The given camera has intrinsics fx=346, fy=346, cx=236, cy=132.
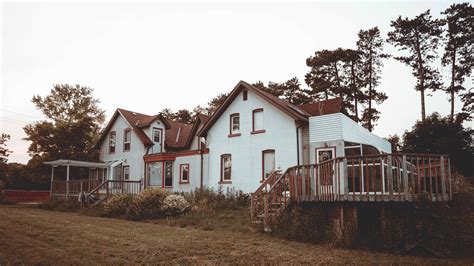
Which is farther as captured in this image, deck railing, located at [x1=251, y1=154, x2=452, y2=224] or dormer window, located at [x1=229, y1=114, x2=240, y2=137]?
dormer window, located at [x1=229, y1=114, x2=240, y2=137]

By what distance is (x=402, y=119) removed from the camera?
32.3 metres

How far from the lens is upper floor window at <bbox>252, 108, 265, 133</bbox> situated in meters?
19.8

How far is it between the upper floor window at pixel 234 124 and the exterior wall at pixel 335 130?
528 cm

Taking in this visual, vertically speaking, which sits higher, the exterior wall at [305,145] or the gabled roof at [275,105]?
the gabled roof at [275,105]

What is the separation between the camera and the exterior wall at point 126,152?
25969mm

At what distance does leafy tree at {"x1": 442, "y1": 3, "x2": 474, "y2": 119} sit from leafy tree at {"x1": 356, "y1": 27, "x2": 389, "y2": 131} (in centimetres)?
569

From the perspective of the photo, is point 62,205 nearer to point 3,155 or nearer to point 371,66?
point 3,155

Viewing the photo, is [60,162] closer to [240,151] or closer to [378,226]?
[240,151]

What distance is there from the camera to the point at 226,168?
21031mm

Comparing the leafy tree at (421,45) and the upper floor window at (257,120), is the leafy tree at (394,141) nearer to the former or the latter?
the leafy tree at (421,45)

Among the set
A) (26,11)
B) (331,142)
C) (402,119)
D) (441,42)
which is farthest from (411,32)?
(26,11)

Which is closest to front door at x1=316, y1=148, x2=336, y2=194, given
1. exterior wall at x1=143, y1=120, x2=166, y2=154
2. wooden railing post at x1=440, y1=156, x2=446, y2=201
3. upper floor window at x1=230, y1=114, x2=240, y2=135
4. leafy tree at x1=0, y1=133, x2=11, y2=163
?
wooden railing post at x1=440, y1=156, x2=446, y2=201

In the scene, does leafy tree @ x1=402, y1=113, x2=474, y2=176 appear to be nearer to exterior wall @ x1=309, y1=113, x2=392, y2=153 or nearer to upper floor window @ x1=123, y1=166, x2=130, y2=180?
exterior wall @ x1=309, y1=113, x2=392, y2=153

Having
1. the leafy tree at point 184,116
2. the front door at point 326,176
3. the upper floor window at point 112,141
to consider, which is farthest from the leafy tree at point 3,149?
the front door at point 326,176
